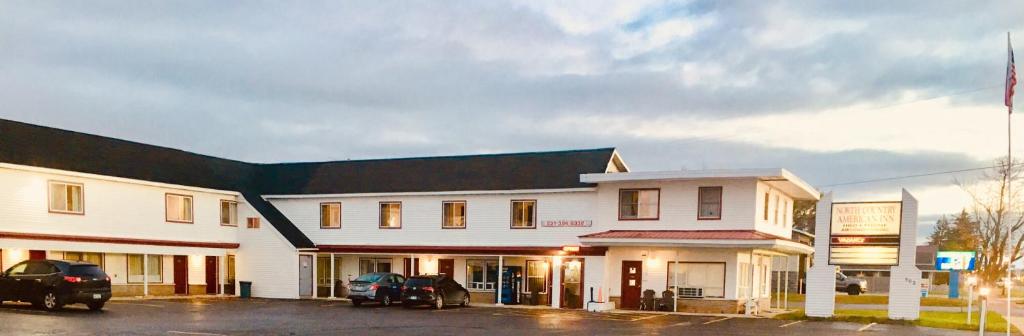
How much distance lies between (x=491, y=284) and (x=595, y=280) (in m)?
5.38

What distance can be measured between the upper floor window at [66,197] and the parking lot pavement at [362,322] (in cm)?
461

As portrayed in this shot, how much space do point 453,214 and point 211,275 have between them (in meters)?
11.7

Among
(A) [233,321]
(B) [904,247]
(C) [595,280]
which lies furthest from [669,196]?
(A) [233,321]

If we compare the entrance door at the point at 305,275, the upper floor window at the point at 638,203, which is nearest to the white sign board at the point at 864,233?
the upper floor window at the point at 638,203

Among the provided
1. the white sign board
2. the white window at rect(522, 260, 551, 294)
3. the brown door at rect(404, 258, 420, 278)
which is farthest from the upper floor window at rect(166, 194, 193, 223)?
A: the white sign board

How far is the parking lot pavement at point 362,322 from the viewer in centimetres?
1877

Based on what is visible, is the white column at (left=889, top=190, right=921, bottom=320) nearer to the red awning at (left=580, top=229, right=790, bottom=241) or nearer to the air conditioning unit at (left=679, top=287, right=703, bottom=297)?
the red awning at (left=580, top=229, right=790, bottom=241)

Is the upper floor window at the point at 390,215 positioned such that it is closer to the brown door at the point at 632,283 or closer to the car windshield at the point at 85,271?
the brown door at the point at 632,283

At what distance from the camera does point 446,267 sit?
116ft

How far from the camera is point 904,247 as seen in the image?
25797 mm

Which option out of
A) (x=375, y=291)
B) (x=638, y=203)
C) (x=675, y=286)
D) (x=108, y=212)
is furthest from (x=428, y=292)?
(x=108, y=212)

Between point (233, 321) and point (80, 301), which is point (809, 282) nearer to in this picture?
point (233, 321)

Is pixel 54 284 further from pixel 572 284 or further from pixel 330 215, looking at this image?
pixel 572 284

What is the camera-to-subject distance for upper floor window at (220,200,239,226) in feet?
120
